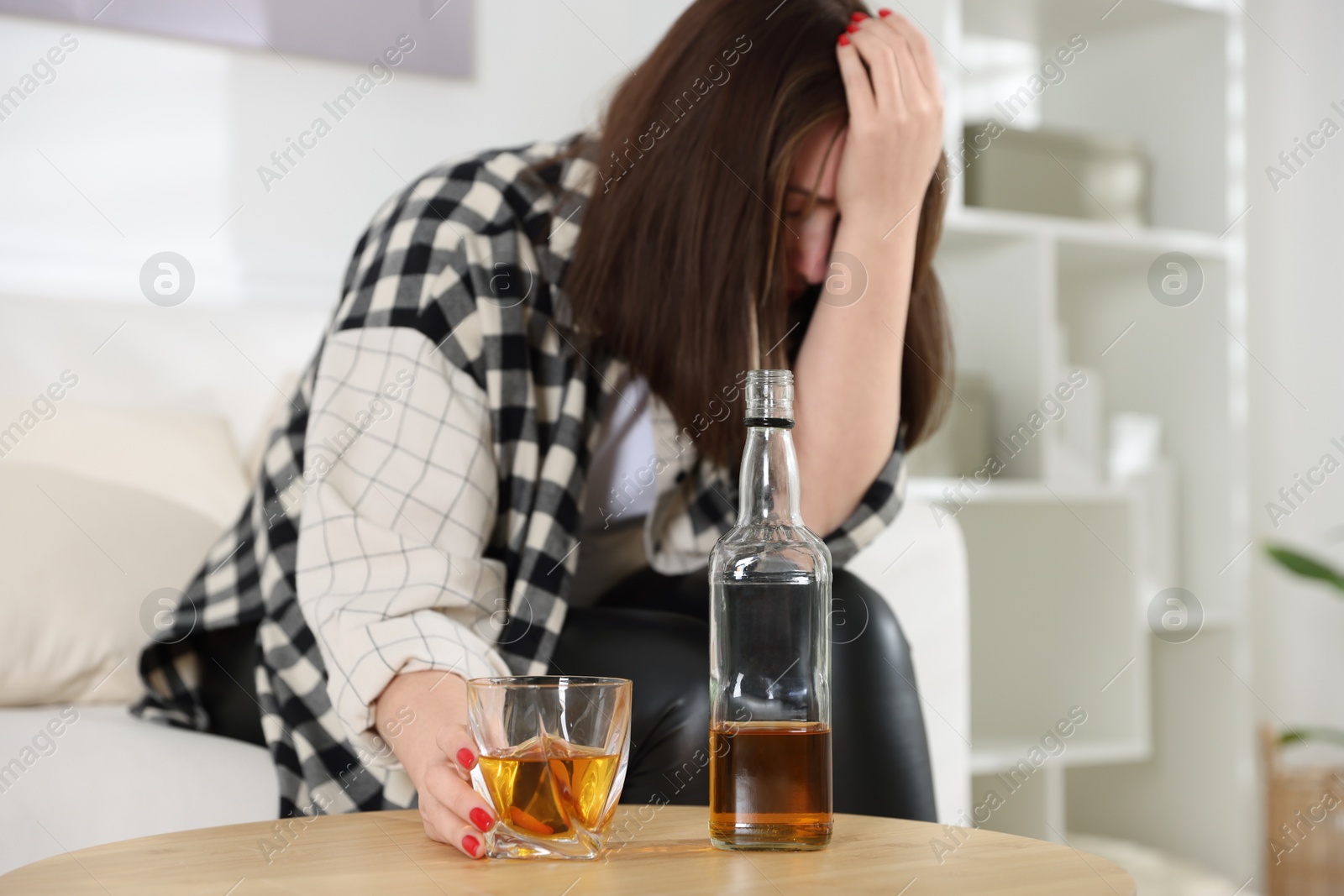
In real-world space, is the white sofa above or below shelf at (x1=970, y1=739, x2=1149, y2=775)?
above

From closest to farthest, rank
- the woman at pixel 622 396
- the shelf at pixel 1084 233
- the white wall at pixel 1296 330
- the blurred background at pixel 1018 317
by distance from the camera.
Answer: the woman at pixel 622 396 < the blurred background at pixel 1018 317 < the shelf at pixel 1084 233 < the white wall at pixel 1296 330

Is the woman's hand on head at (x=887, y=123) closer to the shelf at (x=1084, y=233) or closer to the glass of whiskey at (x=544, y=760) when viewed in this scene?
the glass of whiskey at (x=544, y=760)

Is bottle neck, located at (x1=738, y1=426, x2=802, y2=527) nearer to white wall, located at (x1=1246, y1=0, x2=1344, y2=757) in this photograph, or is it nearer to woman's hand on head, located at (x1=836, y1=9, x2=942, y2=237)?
woman's hand on head, located at (x1=836, y1=9, x2=942, y2=237)

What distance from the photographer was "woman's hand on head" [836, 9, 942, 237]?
39.7 inches

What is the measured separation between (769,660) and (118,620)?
794mm

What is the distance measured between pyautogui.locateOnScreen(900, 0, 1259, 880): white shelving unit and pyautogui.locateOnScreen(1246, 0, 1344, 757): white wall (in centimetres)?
28

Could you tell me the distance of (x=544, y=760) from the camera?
546mm

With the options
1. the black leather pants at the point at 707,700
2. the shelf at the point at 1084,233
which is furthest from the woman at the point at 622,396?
the shelf at the point at 1084,233

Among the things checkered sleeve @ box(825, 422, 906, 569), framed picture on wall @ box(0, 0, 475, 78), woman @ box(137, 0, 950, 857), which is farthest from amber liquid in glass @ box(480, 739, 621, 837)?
framed picture on wall @ box(0, 0, 475, 78)

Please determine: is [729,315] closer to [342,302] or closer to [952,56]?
[342,302]

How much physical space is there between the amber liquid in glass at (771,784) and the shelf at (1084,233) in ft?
4.97

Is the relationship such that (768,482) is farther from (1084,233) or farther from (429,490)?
(1084,233)

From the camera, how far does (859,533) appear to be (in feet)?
3.65

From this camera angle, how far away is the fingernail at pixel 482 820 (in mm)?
562
